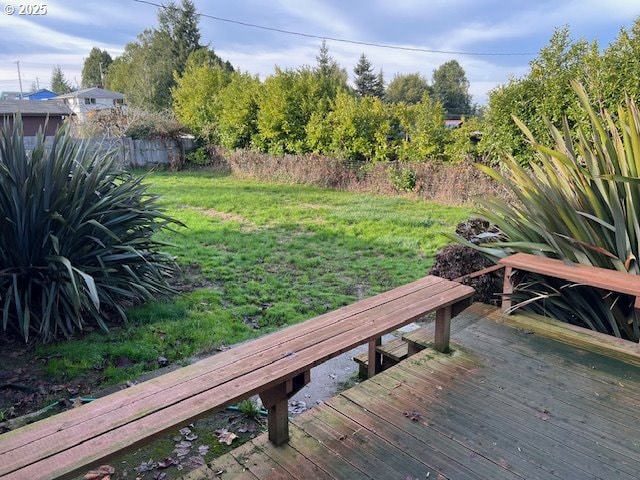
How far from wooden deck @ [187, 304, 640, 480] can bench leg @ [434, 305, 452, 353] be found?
5 cm

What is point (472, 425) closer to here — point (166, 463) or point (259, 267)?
point (166, 463)

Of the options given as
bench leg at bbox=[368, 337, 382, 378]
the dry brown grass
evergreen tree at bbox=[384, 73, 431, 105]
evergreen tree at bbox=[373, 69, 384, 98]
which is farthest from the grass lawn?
evergreen tree at bbox=[384, 73, 431, 105]

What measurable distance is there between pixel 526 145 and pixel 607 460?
703 centimetres

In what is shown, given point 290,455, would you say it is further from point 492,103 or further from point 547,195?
point 492,103

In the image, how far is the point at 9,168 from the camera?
11.2 feet

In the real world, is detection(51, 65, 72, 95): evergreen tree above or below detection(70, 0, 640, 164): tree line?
above

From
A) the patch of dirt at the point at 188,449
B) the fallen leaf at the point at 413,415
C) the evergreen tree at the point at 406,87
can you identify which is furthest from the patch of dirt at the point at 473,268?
the evergreen tree at the point at 406,87

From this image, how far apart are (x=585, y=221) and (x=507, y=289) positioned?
0.64 metres

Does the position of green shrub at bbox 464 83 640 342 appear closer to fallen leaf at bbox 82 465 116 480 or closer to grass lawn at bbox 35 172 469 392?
grass lawn at bbox 35 172 469 392

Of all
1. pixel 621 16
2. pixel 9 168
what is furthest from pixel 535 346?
pixel 621 16

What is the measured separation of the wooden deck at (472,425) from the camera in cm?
163

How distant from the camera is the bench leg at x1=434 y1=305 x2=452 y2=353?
2496mm

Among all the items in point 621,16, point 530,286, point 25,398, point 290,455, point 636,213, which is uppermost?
point 621,16

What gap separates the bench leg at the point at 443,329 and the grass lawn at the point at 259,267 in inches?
59.5
